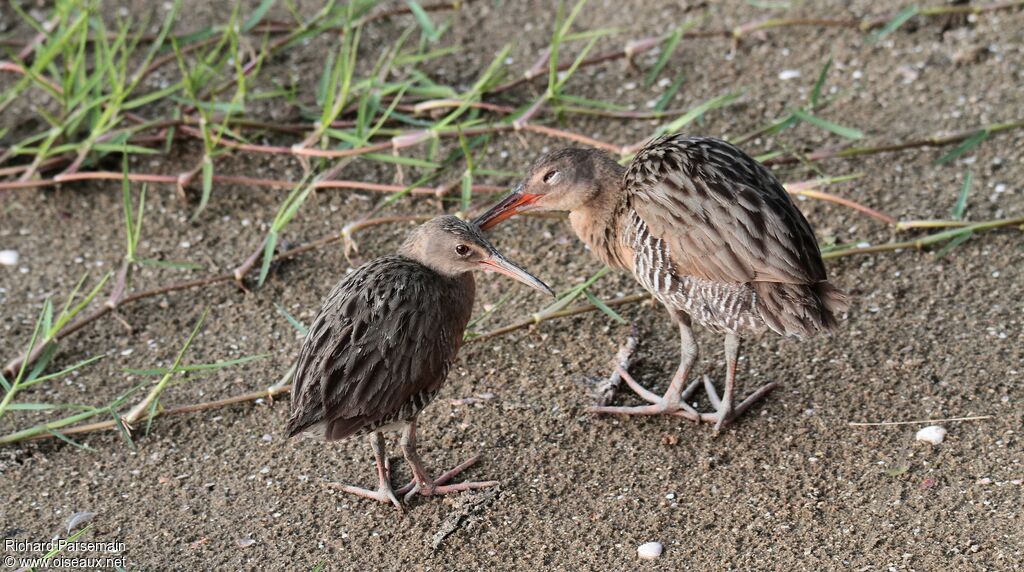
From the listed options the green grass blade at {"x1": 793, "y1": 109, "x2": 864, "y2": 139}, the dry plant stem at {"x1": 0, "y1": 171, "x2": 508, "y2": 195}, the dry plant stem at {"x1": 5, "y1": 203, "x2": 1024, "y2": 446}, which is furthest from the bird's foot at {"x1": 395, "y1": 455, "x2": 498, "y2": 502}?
the green grass blade at {"x1": 793, "y1": 109, "x2": 864, "y2": 139}

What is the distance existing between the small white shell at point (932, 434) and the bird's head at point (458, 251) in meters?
1.48

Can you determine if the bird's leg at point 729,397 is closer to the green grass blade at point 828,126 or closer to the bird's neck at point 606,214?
the bird's neck at point 606,214

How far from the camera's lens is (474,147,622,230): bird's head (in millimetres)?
4820

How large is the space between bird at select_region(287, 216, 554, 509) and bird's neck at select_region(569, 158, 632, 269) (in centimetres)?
46

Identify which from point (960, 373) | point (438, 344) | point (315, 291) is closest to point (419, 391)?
point (438, 344)

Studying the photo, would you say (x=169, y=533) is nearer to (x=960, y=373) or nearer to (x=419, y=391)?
(x=419, y=391)

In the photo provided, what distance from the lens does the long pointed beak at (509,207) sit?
4953 millimetres

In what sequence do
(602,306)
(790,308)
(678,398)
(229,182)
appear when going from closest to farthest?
(790,308), (678,398), (602,306), (229,182)

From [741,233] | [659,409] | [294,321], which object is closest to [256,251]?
[294,321]

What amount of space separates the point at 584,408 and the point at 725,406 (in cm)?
56

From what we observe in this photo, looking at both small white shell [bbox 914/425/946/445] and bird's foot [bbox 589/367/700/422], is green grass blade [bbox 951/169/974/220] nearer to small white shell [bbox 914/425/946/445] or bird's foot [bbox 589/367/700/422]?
small white shell [bbox 914/425/946/445]

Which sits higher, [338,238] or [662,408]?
[338,238]

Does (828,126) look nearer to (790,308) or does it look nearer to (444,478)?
(790,308)

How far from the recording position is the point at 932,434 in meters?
Answer: 4.39
